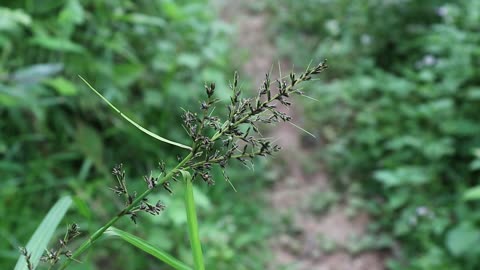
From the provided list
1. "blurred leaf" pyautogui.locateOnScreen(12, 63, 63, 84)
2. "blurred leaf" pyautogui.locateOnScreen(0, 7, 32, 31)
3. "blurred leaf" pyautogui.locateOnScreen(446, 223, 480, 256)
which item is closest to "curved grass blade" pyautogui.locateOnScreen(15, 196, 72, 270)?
"blurred leaf" pyautogui.locateOnScreen(0, 7, 32, 31)

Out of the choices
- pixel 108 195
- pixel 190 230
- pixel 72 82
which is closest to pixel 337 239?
pixel 108 195

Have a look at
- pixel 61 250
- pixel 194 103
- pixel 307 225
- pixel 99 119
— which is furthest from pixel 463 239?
pixel 61 250

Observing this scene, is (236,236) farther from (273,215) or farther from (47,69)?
(47,69)

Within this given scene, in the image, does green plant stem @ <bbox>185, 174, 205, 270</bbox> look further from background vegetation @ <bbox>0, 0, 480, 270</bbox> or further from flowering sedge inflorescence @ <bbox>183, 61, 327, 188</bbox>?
background vegetation @ <bbox>0, 0, 480, 270</bbox>

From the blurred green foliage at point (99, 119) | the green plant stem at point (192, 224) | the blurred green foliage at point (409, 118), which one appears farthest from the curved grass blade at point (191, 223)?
the blurred green foliage at point (409, 118)

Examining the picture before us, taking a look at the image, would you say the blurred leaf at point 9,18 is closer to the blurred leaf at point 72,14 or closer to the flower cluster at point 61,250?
the blurred leaf at point 72,14

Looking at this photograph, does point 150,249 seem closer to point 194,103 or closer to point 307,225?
point 194,103
